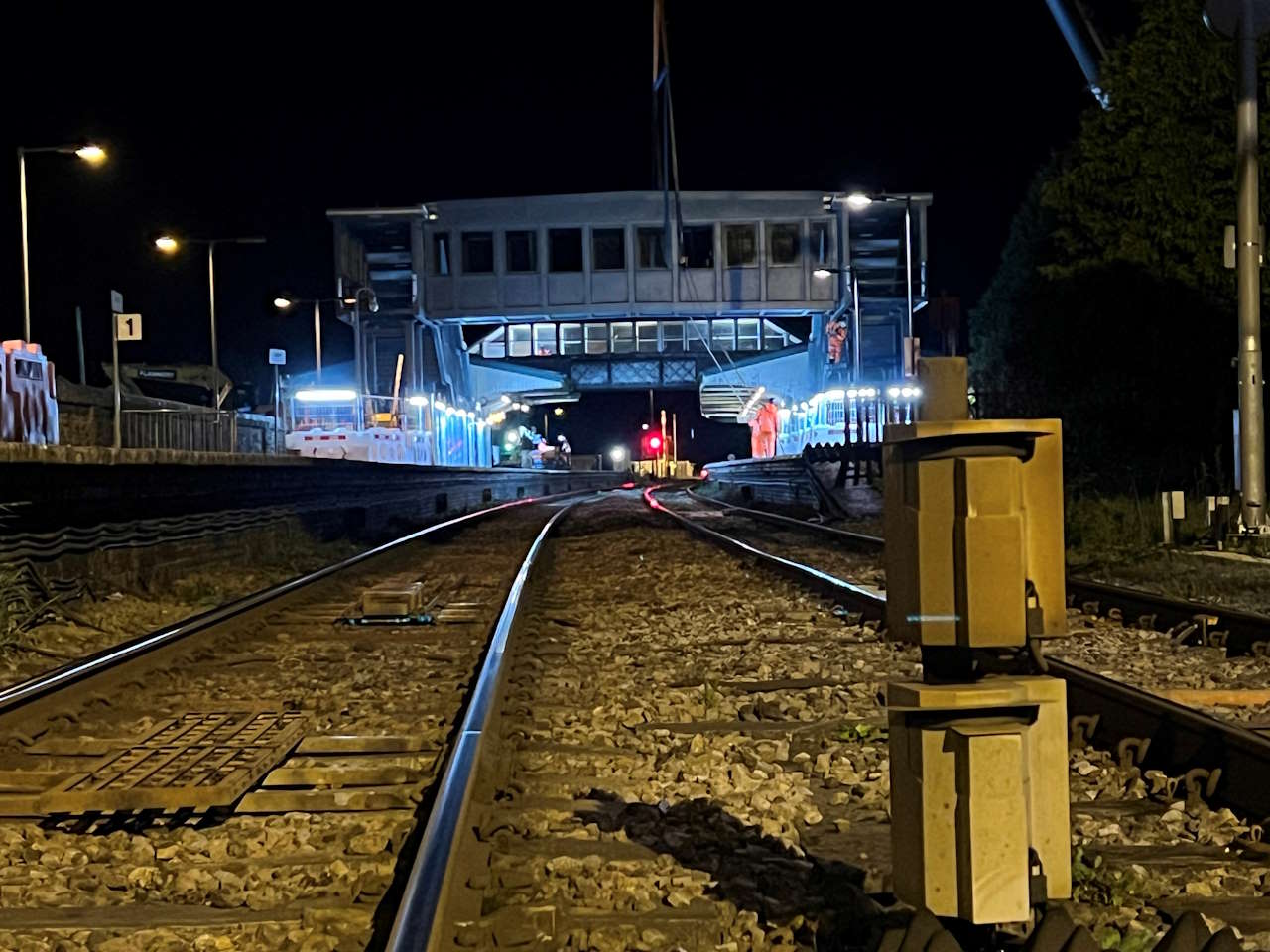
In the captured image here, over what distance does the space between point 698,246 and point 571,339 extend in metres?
14.4

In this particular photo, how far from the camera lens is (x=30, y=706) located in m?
6.94

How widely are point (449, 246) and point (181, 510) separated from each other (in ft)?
134

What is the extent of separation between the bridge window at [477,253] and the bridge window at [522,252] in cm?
82

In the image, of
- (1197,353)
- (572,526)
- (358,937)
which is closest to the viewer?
(358,937)

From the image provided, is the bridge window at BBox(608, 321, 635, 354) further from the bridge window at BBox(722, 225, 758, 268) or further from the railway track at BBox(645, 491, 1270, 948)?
the railway track at BBox(645, 491, 1270, 948)

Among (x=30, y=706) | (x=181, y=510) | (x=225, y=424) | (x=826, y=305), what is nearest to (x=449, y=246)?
(x=826, y=305)

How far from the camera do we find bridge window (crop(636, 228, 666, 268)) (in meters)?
55.1

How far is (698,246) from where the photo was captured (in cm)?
5634

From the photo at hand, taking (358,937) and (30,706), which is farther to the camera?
(30,706)

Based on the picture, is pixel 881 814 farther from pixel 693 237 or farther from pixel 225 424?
pixel 693 237

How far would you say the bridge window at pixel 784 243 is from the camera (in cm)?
5600

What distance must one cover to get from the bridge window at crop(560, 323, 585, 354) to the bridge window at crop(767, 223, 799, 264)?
15227mm

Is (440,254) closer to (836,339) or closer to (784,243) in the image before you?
(784,243)

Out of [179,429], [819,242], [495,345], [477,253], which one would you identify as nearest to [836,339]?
[819,242]
